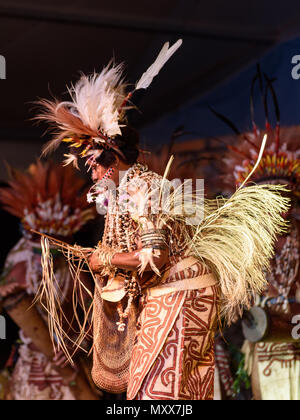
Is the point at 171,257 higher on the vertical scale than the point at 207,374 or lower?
higher

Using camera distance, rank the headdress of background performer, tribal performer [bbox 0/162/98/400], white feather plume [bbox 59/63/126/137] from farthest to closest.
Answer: tribal performer [bbox 0/162/98/400]
the headdress of background performer
white feather plume [bbox 59/63/126/137]

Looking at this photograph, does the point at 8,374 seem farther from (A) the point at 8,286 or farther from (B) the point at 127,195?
(B) the point at 127,195

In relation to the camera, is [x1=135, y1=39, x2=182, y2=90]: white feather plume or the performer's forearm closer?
the performer's forearm

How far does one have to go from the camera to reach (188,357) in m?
3.16

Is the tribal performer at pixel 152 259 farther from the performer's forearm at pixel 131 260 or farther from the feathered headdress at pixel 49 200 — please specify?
the feathered headdress at pixel 49 200

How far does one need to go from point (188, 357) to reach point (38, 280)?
223 centimetres

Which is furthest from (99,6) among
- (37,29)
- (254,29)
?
(254,29)

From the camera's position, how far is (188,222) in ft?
10.9

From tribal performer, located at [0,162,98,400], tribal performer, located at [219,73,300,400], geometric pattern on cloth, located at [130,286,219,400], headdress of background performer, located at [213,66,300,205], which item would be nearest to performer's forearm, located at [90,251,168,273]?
geometric pattern on cloth, located at [130,286,219,400]

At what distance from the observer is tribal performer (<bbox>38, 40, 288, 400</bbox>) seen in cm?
313

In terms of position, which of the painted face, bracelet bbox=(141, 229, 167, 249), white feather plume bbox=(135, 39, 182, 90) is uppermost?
white feather plume bbox=(135, 39, 182, 90)

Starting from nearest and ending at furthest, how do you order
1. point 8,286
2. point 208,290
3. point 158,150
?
point 208,290, point 8,286, point 158,150

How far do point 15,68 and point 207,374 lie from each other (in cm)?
303

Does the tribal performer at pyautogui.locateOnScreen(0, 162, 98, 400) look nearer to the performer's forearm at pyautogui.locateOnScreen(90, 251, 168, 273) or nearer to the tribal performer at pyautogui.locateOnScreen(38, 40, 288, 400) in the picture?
the tribal performer at pyautogui.locateOnScreen(38, 40, 288, 400)
